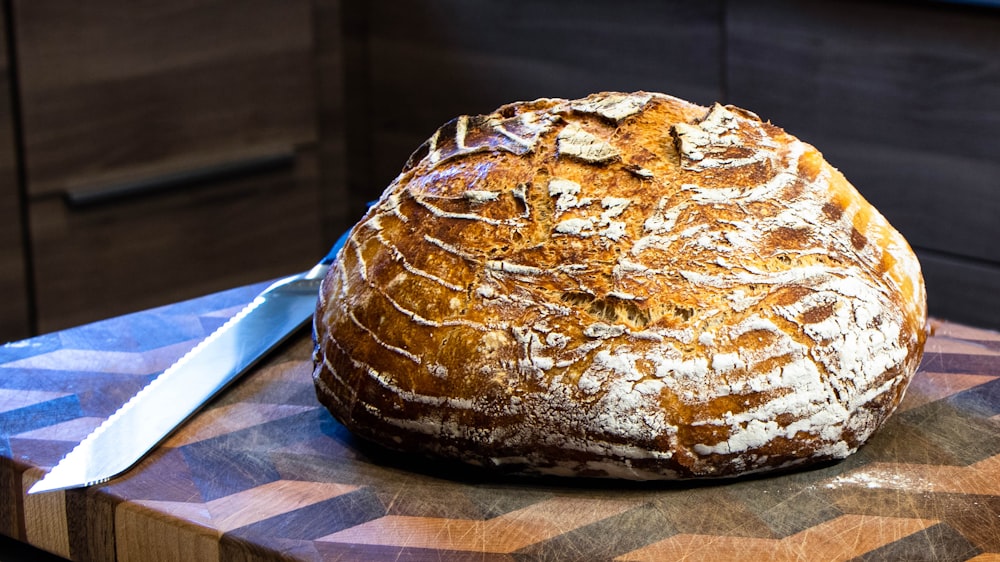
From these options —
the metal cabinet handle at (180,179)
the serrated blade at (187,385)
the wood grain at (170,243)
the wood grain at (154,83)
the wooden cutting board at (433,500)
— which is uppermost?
the wood grain at (154,83)

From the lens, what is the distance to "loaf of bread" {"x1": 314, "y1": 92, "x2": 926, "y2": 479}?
89 centimetres

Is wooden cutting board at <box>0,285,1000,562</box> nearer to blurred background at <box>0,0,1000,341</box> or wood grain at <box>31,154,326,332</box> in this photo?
blurred background at <box>0,0,1000,341</box>

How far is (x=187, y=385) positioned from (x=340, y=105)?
152 centimetres

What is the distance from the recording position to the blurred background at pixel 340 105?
1.83 metres

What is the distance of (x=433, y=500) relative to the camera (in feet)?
3.02

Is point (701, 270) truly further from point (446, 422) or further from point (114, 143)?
point (114, 143)

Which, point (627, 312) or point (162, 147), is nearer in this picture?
point (627, 312)

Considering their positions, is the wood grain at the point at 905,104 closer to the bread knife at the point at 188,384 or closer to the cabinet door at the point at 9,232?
the bread knife at the point at 188,384

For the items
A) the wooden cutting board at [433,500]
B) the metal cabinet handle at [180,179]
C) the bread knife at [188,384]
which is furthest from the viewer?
the metal cabinet handle at [180,179]

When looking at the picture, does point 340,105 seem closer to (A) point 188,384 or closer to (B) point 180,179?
(B) point 180,179

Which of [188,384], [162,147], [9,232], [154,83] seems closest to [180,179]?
[162,147]

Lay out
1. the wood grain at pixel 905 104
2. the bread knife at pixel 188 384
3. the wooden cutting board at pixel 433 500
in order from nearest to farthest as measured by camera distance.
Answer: the wooden cutting board at pixel 433 500 < the bread knife at pixel 188 384 < the wood grain at pixel 905 104

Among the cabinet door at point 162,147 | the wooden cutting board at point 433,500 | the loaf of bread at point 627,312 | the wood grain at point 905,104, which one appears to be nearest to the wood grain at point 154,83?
the cabinet door at point 162,147

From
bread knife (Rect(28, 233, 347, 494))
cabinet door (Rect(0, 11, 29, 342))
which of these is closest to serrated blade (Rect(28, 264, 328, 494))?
bread knife (Rect(28, 233, 347, 494))
